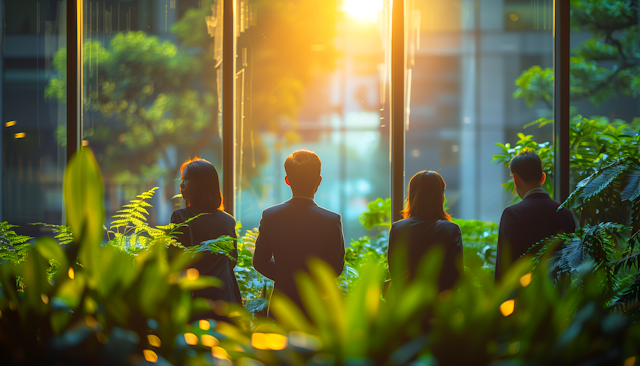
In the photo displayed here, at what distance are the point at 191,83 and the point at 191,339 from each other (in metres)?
4.00

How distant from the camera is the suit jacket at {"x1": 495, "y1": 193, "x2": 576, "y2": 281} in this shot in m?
2.63

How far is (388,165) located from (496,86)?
2.08 metres

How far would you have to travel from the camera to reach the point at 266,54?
4184 mm

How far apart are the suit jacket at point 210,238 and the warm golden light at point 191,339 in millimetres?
1708

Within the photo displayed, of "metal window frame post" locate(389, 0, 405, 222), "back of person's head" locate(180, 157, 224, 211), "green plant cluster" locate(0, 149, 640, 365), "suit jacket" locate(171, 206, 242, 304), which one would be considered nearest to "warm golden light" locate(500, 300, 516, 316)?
"green plant cluster" locate(0, 149, 640, 365)

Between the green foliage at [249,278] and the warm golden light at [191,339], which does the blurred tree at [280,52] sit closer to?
the green foliage at [249,278]

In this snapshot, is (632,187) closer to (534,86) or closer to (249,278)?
(249,278)

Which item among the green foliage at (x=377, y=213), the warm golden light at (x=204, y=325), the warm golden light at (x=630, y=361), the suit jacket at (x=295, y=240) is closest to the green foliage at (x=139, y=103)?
the green foliage at (x=377, y=213)

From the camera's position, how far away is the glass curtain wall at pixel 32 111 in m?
4.20

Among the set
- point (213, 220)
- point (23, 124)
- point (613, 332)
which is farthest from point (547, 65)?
point (23, 124)

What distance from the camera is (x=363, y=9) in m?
4.18

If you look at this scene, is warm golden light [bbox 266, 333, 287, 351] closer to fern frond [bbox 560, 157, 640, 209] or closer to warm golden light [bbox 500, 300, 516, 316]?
warm golden light [bbox 500, 300, 516, 316]

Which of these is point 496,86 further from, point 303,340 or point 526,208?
point 303,340

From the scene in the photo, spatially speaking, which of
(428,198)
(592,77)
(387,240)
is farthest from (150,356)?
(592,77)
